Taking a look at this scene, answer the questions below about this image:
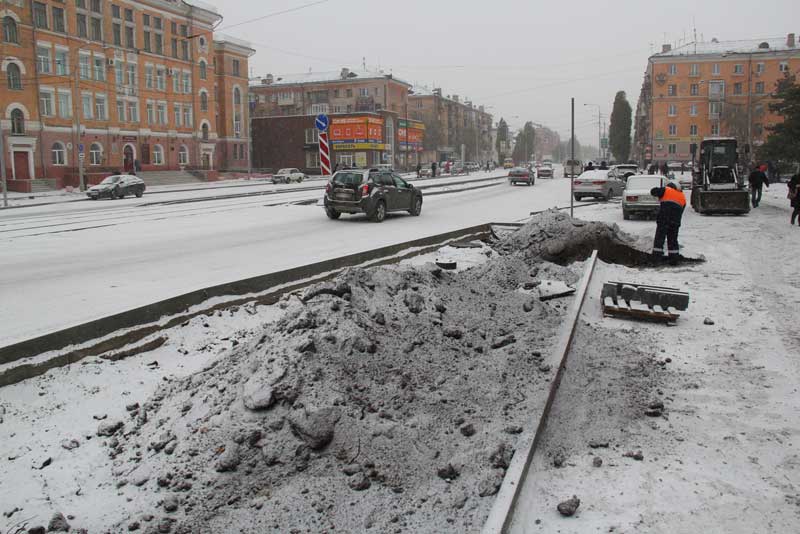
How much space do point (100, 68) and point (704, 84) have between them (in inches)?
3197

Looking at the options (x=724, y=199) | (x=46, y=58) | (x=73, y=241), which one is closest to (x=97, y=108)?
(x=46, y=58)

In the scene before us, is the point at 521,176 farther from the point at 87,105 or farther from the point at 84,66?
the point at 84,66

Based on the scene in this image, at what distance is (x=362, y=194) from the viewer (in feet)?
68.1

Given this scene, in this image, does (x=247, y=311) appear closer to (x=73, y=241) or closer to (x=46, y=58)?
(x=73, y=241)

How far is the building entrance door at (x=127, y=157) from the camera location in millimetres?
58469

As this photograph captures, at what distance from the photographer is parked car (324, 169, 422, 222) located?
2077 centimetres

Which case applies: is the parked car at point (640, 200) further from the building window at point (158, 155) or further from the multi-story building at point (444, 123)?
the multi-story building at point (444, 123)

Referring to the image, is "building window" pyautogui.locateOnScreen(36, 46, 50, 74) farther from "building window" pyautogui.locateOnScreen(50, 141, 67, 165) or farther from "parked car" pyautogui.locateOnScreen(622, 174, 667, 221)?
"parked car" pyautogui.locateOnScreen(622, 174, 667, 221)

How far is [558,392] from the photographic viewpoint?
240 inches

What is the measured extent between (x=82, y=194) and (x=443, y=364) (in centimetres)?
4297

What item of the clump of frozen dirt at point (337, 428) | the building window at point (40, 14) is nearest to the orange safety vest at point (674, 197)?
the clump of frozen dirt at point (337, 428)

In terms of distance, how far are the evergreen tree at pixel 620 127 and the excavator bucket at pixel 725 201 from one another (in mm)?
101289

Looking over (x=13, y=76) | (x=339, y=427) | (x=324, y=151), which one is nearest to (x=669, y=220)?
(x=324, y=151)

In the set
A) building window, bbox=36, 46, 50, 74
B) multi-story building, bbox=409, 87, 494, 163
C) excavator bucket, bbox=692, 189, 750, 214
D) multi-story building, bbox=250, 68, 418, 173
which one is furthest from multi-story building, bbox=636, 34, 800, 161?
building window, bbox=36, 46, 50, 74
